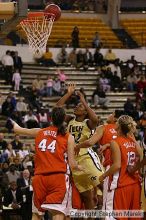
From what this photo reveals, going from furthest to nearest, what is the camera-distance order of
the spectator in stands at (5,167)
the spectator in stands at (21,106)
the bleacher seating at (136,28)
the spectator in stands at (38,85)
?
the bleacher seating at (136,28) → the spectator in stands at (38,85) → the spectator in stands at (21,106) → the spectator in stands at (5,167)

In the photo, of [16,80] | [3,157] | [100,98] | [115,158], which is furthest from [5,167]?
[100,98]

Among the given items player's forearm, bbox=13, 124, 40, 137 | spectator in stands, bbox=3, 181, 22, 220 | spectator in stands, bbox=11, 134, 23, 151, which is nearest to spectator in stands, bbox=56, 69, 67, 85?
spectator in stands, bbox=11, 134, 23, 151

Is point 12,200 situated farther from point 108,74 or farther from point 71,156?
point 108,74

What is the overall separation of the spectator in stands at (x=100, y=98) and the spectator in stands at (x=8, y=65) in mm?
3120

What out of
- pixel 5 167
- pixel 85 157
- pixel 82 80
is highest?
pixel 85 157

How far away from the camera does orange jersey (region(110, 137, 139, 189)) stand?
10883mm

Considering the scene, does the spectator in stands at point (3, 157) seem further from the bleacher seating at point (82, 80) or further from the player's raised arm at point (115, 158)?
the player's raised arm at point (115, 158)

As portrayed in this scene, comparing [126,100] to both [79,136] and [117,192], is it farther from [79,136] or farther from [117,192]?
[117,192]

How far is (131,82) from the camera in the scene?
30469 millimetres

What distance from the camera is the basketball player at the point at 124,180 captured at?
35.7 feet

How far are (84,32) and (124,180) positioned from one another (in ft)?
77.5

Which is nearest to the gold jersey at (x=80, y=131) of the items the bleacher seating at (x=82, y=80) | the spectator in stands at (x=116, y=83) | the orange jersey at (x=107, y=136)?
the orange jersey at (x=107, y=136)

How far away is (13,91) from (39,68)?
9.04ft

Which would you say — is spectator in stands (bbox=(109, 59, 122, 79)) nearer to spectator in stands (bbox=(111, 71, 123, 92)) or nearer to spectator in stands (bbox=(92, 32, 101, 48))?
spectator in stands (bbox=(111, 71, 123, 92))
